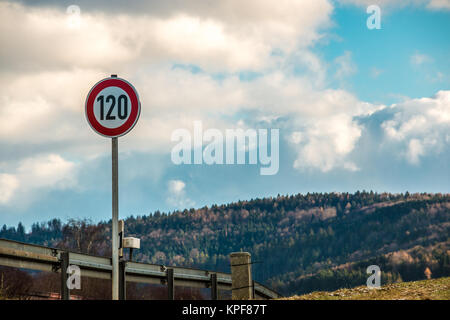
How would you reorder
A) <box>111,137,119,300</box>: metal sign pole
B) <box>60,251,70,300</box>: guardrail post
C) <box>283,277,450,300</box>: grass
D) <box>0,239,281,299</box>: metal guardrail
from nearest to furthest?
<box>111,137,119,300</box>: metal sign pole, <box>0,239,281,299</box>: metal guardrail, <box>60,251,70,300</box>: guardrail post, <box>283,277,450,300</box>: grass

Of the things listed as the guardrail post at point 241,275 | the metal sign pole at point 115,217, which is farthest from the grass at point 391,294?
the metal sign pole at point 115,217

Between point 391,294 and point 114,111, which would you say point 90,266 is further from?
point 391,294

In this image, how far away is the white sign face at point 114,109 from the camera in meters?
10.1

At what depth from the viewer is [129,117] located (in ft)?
33.0

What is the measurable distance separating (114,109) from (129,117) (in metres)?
0.25

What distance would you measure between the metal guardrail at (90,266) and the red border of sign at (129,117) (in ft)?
6.91

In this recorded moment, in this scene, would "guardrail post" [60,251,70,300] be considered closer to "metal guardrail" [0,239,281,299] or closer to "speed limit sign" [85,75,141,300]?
"metal guardrail" [0,239,281,299]

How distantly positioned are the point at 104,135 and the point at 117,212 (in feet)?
3.71

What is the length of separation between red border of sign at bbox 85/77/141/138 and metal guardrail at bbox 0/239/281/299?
211 cm

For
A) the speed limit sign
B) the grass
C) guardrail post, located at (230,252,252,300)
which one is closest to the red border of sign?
the speed limit sign

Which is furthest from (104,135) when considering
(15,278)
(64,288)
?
(15,278)

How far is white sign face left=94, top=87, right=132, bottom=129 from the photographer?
10.1m
